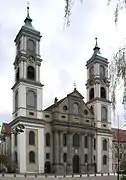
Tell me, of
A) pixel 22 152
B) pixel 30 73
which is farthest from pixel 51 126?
pixel 30 73

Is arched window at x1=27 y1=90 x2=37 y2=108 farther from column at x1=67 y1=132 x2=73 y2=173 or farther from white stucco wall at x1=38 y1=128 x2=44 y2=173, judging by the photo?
column at x1=67 y1=132 x2=73 y2=173

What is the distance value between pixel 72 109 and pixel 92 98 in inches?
277

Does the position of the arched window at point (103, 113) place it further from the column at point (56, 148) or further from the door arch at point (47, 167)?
the door arch at point (47, 167)

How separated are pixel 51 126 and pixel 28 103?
7.34 metres

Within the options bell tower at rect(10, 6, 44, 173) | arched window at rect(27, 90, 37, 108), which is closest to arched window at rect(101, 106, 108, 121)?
bell tower at rect(10, 6, 44, 173)

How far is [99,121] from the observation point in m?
72.9

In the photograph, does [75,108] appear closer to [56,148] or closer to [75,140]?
[75,140]

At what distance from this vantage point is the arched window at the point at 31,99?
63.0 meters

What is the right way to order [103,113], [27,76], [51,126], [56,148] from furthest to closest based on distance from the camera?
[103,113] → [51,126] → [56,148] → [27,76]

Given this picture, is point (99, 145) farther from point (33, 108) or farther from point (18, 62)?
point (18, 62)

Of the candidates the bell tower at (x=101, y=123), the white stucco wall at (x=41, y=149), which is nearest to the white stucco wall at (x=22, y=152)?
the white stucco wall at (x=41, y=149)

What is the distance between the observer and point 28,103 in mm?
62719

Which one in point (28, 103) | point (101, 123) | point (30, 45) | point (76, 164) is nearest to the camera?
point (28, 103)

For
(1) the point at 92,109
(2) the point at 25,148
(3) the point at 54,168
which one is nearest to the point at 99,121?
(1) the point at 92,109
